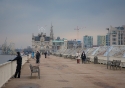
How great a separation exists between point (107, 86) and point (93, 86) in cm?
71

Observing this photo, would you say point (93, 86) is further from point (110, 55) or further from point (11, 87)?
point (110, 55)

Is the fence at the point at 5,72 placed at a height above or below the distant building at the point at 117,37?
below

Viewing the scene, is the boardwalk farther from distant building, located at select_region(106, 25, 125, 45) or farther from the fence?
distant building, located at select_region(106, 25, 125, 45)

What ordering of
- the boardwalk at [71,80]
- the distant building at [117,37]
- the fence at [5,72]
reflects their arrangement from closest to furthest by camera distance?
the fence at [5,72] < the boardwalk at [71,80] < the distant building at [117,37]

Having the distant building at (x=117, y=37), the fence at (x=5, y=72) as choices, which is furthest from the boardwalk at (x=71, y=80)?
the distant building at (x=117, y=37)

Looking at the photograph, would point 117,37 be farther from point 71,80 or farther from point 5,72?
point 5,72

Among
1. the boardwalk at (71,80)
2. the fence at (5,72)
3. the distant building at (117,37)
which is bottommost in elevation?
the boardwalk at (71,80)

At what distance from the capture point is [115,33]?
6353 inches

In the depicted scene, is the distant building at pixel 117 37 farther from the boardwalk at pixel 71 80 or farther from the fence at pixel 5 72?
the fence at pixel 5 72

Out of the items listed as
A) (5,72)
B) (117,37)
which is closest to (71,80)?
(5,72)

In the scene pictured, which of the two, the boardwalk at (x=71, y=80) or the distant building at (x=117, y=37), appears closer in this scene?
the boardwalk at (x=71, y=80)

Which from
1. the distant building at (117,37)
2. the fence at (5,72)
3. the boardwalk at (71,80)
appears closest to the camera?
the fence at (5,72)

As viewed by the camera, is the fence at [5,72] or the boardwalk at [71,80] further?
the boardwalk at [71,80]

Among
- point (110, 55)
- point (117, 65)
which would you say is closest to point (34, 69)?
point (117, 65)
